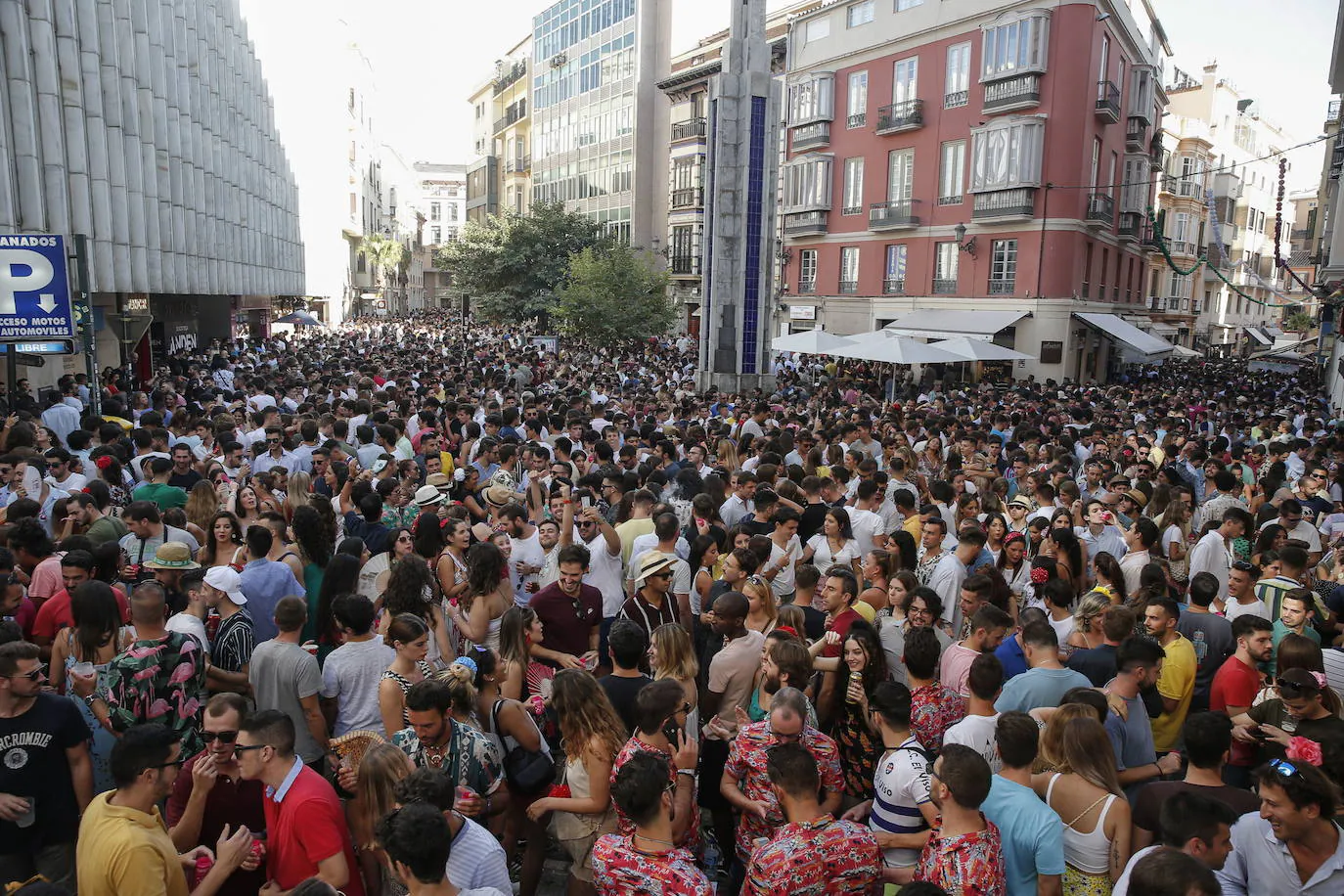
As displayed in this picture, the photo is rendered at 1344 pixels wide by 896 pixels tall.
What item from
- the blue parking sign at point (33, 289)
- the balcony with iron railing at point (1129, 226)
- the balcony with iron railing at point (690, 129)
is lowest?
the blue parking sign at point (33, 289)

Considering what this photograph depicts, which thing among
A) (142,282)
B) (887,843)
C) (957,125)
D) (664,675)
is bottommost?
(887,843)

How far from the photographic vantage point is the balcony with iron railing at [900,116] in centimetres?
3133

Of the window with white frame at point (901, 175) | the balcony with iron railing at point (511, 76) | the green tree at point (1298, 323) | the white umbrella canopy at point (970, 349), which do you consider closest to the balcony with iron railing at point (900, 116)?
the window with white frame at point (901, 175)

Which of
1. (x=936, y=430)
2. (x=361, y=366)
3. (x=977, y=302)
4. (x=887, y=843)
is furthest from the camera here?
(x=977, y=302)

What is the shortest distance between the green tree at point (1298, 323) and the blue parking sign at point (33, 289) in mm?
70105

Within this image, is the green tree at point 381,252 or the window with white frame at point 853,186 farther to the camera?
the green tree at point 381,252

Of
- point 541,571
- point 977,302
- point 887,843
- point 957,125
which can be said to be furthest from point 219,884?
point 957,125

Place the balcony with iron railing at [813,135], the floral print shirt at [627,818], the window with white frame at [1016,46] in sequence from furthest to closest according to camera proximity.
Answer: the balcony with iron railing at [813,135] < the window with white frame at [1016,46] < the floral print shirt at [627,818]

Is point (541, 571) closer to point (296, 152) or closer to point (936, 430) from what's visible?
point (936, 430)

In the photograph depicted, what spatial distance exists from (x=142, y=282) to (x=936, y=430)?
654 inches

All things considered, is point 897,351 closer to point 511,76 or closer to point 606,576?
point 606,576

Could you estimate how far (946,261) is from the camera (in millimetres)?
31469

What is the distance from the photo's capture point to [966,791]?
315cm

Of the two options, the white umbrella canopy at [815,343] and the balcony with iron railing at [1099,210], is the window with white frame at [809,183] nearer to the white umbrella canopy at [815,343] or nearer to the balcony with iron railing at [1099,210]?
the balcony with iron railing at [1099,210]
